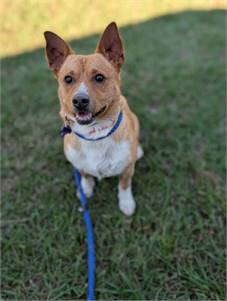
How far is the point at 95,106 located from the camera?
2119 millimetres

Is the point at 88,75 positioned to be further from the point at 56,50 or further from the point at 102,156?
the point at 102,156

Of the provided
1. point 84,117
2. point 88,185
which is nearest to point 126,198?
point 88,185

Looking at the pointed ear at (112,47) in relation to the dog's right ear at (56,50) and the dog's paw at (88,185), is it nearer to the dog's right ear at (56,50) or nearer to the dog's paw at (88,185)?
the dog's right ear at (56,50)

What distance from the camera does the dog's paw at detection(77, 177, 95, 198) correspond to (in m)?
2.97

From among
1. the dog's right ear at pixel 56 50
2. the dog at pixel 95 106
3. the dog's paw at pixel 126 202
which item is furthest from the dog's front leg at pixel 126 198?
the dog's right ear at pixel 56 50

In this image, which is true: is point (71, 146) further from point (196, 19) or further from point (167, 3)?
point (167, 3)

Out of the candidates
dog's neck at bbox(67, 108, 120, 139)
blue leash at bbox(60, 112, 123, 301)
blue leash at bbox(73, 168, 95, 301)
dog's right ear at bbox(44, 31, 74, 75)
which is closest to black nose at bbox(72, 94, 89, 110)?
dog's neck at bbox(67, 108, 120, 139)

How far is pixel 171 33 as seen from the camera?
19.3ft

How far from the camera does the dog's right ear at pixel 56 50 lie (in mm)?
2291

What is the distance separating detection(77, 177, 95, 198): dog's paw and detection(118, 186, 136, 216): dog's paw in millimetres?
289

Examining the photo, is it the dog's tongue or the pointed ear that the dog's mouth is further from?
the pointed ear

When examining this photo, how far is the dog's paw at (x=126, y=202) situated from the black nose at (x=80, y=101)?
107cm

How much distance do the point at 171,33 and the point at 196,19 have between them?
3.10 feet

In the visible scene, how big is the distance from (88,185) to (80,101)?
115cm
